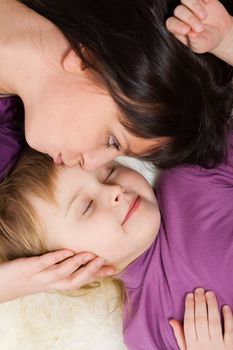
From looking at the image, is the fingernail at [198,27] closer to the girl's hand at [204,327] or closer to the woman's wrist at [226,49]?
the woman's wrist at [226,49]

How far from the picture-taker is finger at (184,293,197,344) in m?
1.09

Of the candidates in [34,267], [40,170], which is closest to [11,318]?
[34,267]

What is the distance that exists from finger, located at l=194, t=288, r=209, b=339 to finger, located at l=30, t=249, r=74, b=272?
0.29 meters

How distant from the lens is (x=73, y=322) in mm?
1277

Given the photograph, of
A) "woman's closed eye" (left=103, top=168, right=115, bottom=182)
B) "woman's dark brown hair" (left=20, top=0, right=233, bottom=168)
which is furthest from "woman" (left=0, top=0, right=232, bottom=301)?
"woman's closed eye" (left=103, top=168, right=115, bottom=182)

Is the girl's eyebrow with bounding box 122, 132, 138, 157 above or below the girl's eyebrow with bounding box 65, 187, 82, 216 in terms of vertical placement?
above

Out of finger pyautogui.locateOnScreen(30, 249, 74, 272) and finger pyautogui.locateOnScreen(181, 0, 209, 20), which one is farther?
finger pyautogui.locateOnScreen(30, 249, 74, 272)

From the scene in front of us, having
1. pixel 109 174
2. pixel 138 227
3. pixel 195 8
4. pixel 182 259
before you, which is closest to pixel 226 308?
pixel 182 259

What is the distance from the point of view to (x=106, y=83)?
2.88ft

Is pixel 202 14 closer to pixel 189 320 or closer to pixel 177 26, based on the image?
pixel 177 26

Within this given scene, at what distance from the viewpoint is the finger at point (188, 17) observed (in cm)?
83

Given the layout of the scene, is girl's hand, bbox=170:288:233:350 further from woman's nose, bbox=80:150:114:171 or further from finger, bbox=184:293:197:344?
woman's nose, bbox=80:150:114:171

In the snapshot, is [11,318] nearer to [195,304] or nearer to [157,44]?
[195,304]

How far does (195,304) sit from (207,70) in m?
0.50
